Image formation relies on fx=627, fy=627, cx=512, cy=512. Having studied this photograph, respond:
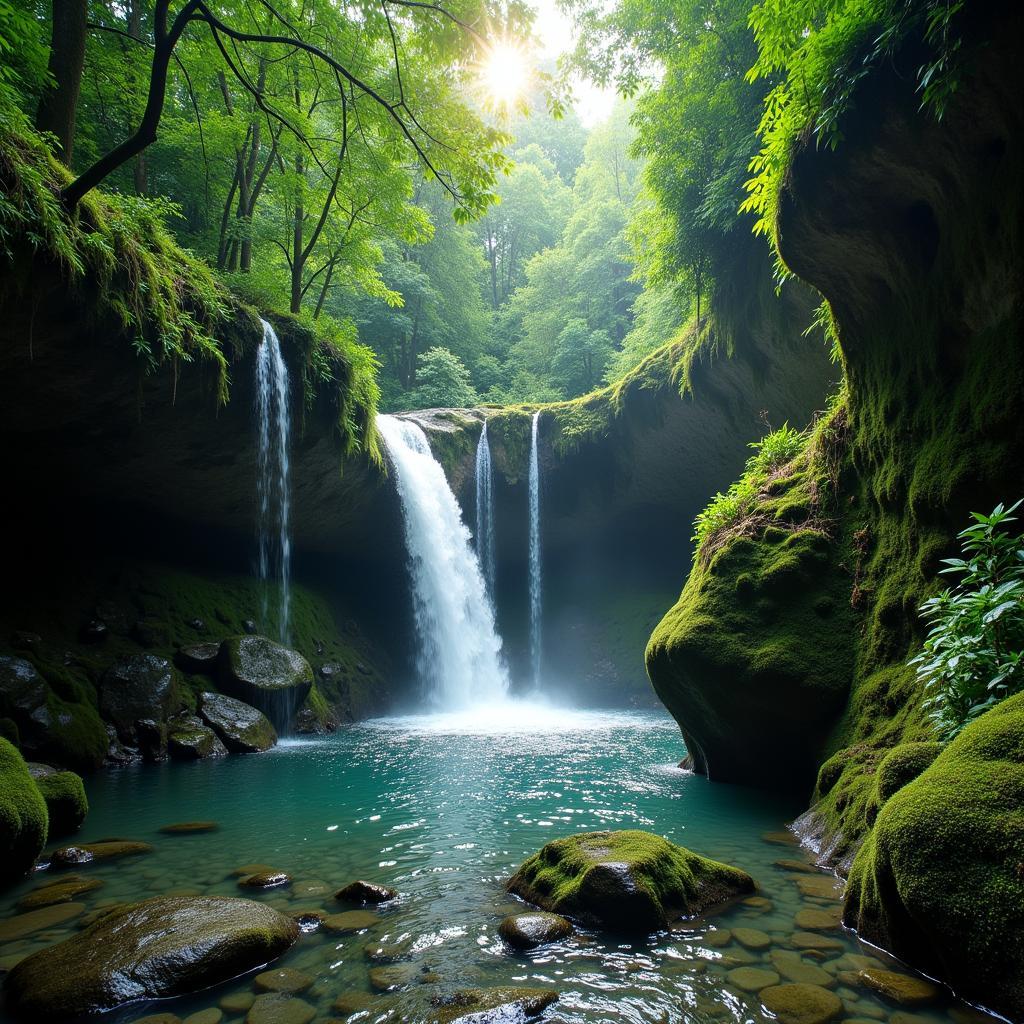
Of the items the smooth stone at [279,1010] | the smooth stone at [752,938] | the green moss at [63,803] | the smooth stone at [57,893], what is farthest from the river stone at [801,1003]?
the green moss at [63,803]

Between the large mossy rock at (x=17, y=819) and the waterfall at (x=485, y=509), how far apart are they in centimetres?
1301

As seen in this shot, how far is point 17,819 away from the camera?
371cm

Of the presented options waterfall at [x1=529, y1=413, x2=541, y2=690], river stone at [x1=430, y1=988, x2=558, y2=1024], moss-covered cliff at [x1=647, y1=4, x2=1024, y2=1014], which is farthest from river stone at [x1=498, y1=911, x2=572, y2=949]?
waterfall at [x1=529, y1=413, x2=541, y2=690]

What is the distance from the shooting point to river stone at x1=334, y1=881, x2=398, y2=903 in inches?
139

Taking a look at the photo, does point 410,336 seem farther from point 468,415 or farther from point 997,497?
point 997,497

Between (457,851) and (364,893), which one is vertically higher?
(364,893)

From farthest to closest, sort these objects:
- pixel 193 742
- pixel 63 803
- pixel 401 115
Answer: pixel 193 742 → pixel 401 115 → pixel 63 803

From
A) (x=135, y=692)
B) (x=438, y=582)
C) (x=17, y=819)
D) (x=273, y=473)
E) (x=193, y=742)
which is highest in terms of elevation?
(x=273, y=473)

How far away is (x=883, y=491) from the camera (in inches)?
199

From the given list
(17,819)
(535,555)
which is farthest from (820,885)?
(535,555)

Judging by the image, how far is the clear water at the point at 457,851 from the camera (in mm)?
2547

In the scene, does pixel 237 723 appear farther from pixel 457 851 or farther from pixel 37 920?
pixel 37 920

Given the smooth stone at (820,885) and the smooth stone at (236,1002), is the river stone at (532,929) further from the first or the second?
the smooth stone at (820,885)

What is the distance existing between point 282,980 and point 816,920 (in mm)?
2513
